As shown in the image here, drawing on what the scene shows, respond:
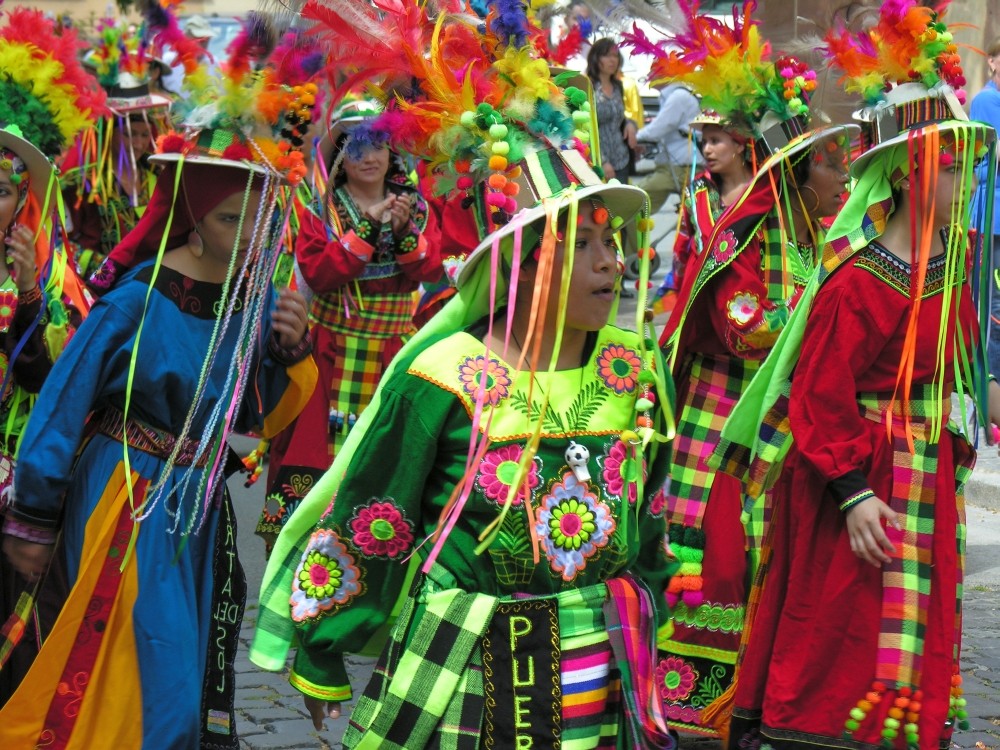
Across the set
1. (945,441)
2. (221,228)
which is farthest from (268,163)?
(945,441)

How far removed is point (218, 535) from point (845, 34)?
235cm

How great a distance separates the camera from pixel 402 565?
137 inches

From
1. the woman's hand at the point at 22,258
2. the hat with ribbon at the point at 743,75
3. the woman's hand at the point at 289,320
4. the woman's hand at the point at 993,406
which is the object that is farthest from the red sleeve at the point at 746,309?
the woman's hand at the point at 22,258

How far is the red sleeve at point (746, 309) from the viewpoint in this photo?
5.57 m

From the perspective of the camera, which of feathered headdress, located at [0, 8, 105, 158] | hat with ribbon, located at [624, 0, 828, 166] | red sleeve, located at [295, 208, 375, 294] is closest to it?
feathered headdress, located at [0, 8, 105, 158]

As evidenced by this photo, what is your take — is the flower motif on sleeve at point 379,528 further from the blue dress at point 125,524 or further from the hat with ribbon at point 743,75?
the hat with ribbon at point 743,75

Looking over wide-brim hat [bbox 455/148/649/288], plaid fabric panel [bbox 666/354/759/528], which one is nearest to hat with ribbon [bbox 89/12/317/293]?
wide-brim hat [bbox 455/148/649/288]

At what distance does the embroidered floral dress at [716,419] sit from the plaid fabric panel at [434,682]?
2.26 metres

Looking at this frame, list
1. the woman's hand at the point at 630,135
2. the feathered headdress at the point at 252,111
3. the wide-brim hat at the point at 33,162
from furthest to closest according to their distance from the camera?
the woman's hand at the point at 630,135 < the wide-brim hat at the point at 33,162 < the feathered headdress at the point at 252,111

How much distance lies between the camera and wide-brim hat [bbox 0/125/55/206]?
215 inches

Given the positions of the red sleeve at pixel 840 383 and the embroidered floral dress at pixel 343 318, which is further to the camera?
the embroidered floral dress at pixel 343 318

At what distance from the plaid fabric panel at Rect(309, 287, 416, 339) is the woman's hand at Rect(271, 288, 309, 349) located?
2.60 meters

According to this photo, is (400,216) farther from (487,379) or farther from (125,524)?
(487,379)

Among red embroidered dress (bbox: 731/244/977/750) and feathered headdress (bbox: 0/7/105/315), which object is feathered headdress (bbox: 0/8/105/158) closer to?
feathered headdress (bbox: 0/7/105/315)
